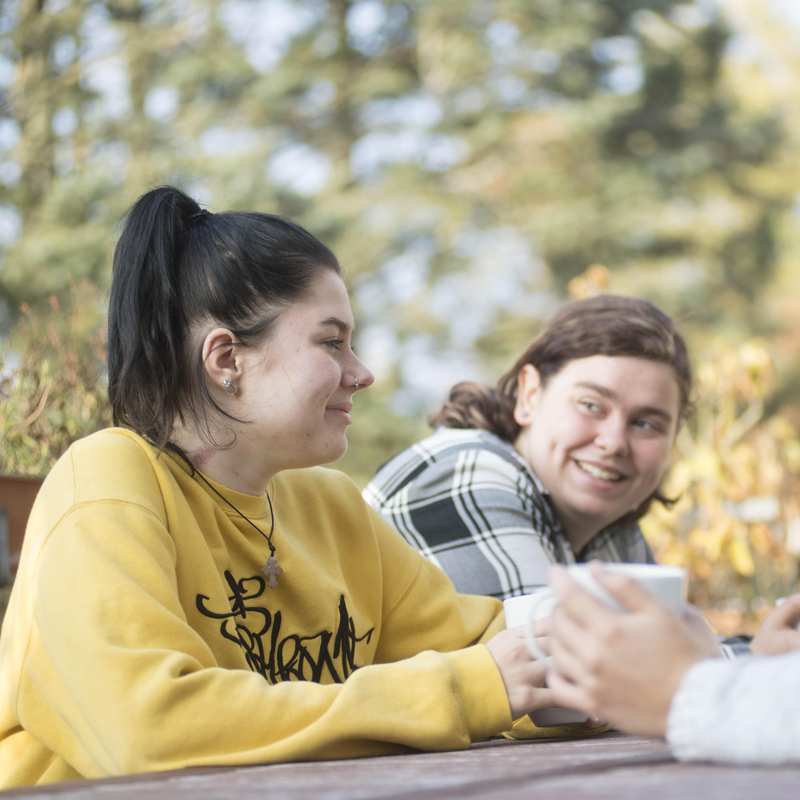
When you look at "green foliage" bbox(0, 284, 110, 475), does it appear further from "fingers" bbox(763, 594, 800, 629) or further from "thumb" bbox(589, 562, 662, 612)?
"thumb" bbox(589, 562, 662, 612)

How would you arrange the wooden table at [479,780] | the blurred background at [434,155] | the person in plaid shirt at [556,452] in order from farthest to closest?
1. the blurred background at [434,155]
2. the person in plaid shirt at [556,452]
3. the wooden table at [479,780]

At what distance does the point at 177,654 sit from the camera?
146cm

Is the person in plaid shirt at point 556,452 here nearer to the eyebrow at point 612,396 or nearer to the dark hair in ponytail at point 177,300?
the eyebrow at point 612,396

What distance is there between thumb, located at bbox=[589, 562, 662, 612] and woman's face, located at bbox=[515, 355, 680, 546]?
1645 millimetres

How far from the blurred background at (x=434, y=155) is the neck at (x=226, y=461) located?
9.11 m

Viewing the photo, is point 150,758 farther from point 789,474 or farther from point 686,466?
point 789,474

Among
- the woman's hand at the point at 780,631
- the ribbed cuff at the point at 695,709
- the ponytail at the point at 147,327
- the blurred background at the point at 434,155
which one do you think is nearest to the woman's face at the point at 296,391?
the ponytail at the point at 147,327

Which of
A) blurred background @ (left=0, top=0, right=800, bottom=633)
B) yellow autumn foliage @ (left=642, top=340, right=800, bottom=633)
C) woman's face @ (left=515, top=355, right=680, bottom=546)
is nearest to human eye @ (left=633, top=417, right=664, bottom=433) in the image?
woman's face @ (left=515, top=355, right=680, bottom=546)

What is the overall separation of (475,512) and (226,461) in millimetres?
892

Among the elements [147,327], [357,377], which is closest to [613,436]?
[357,377]

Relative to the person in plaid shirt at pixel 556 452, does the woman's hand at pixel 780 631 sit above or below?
below

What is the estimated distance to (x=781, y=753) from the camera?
3.71 ft

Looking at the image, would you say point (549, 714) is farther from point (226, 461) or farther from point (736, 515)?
point (736, 515)

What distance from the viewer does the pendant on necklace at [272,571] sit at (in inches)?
73.9
